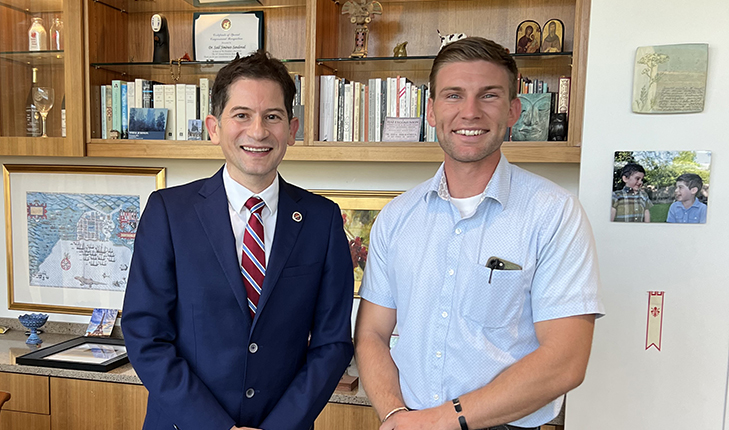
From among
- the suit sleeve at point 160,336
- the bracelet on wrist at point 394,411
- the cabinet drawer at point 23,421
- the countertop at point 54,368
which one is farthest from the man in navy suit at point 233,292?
the cabinet drawer at point 23,421

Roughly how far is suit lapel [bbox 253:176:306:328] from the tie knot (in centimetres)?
5

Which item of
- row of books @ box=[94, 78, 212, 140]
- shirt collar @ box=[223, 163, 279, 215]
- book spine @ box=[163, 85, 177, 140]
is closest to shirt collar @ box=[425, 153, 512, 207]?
shirt collar @ box=[223, 163, 279, 215]

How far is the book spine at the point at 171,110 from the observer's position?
2.61 m

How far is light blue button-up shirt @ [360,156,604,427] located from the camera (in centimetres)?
136

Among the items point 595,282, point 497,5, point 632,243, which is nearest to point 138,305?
point 595,282

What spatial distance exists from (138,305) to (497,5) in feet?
6.24

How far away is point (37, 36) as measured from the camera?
271 centimetres

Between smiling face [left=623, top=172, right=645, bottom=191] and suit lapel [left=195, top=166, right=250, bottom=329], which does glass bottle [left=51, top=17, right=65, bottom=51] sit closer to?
suit lapel [left=195, top=166, right=250, bottom=329]

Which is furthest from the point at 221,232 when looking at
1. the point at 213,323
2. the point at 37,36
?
the point at 37,36

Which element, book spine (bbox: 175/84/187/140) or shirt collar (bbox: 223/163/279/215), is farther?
book spine (bbox: 175/84/187/140)

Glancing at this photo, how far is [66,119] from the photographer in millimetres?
2600

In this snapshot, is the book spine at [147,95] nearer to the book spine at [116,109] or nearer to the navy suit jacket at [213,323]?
the book spine at [116,109]

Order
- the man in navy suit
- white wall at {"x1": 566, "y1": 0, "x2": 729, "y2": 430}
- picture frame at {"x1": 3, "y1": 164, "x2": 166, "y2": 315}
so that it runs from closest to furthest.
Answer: the man in navy suit
white wall at {"x1": 566, "y1": 0, "x2": 729, "y2": 430}
picture frame at {"x1": 3, "y1": 164, "x2": 166, "y2": 315}

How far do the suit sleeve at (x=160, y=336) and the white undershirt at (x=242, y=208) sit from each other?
0.17 m
